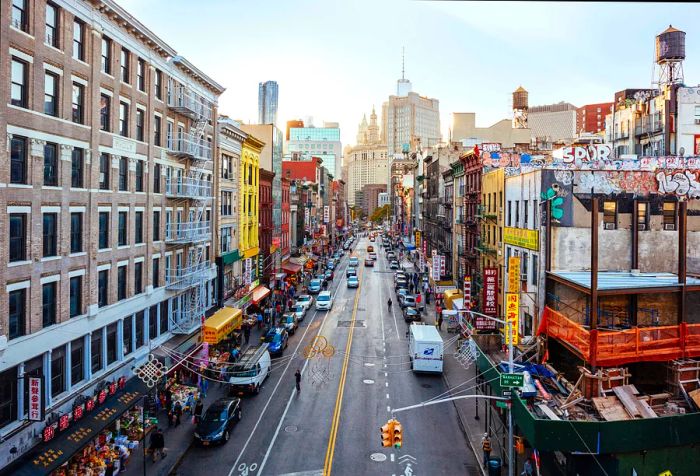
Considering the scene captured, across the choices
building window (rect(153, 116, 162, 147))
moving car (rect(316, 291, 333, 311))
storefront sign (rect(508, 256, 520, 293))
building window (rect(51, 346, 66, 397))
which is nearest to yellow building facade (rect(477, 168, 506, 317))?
storefront sign (rect(508, 256, 520, 293))

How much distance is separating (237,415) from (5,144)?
1613 centimetres

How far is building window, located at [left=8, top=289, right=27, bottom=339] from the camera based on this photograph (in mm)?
18609

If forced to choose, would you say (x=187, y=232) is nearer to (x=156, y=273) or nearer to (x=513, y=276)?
(x=156, y=273)

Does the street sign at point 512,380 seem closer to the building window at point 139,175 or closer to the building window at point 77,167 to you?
the building window at point 77,167

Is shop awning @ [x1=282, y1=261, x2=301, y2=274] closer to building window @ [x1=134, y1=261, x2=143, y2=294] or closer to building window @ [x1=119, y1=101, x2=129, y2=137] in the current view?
building window @ [x1=134, y1=261, x2=143, y2=294]

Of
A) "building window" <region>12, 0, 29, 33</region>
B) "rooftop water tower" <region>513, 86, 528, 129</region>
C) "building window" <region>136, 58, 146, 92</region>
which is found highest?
"rooftop water tower" <region>513, 86, 528, 129</region>

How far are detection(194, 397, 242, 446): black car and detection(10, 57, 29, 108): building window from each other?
15.4 meters

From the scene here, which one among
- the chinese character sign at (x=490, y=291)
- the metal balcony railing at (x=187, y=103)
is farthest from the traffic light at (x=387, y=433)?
the metal balcony railing at (x=187, y=103)

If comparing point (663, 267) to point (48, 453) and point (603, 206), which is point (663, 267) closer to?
point (603, 206)

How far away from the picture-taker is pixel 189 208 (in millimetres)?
35969

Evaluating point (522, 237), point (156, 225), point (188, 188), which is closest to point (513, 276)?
point (522, 237)

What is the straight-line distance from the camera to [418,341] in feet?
111

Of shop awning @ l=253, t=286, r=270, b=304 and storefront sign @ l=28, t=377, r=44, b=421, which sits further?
shop awning @ l=253, t=286, r=270, b=304

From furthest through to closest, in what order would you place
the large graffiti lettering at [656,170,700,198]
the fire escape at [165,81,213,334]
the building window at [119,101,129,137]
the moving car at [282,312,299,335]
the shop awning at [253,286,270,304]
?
1. the shop awning at [253,286,270,304]
2. the moving car at [282,312,299,335]
3. the fire escape at [165,81,213,334]
4. the building window at [119,101,129,137]
5. the large graffiti lettering at [656,170,700,198]
